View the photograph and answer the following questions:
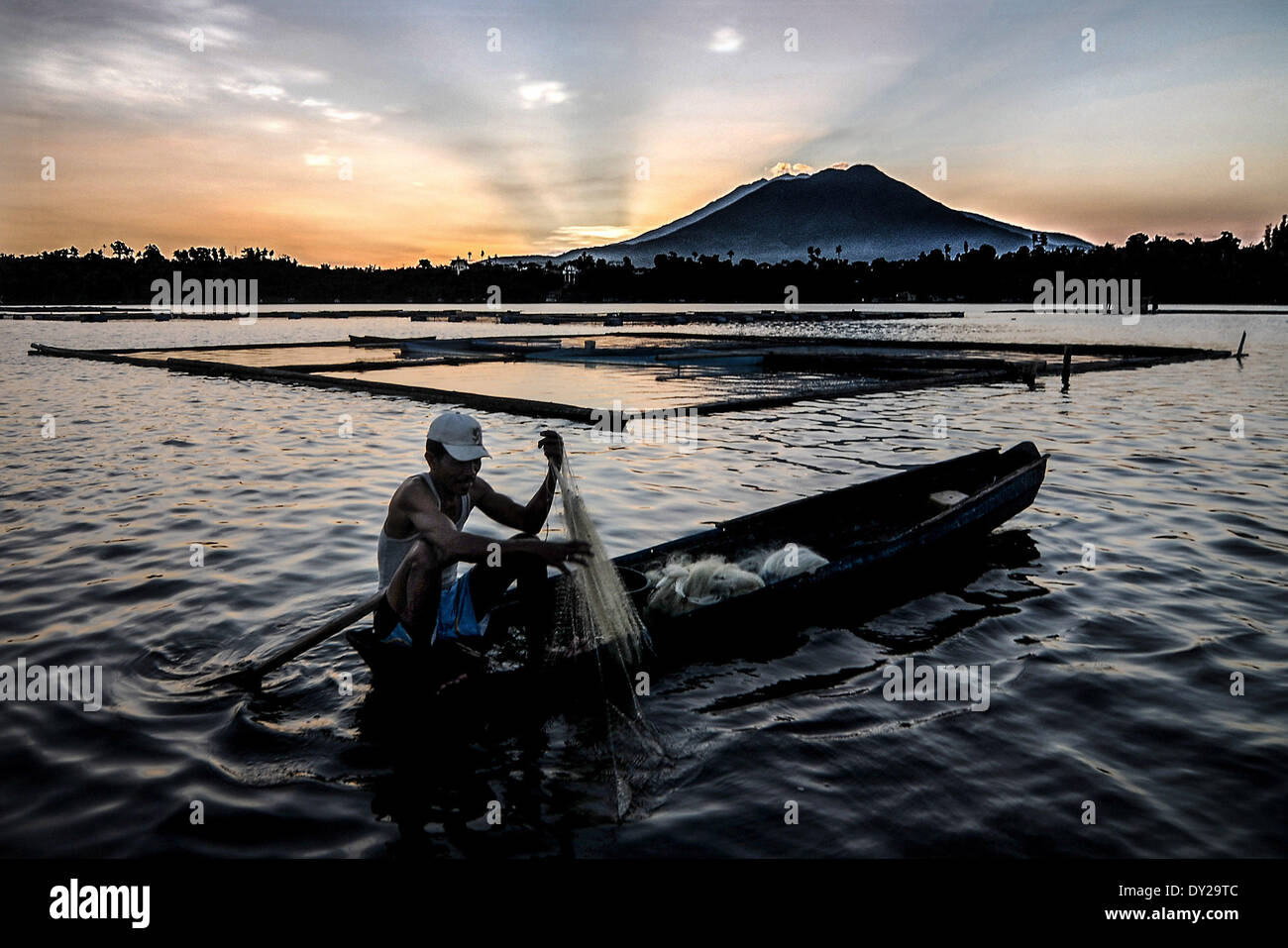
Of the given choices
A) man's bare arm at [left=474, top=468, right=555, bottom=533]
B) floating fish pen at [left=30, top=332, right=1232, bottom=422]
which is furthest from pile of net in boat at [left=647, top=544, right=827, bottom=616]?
floating fish pen at [left=30, top=332, right=1232, bottom=422]

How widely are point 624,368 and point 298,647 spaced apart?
25.7 meters

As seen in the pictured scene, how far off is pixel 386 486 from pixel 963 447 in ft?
32.7

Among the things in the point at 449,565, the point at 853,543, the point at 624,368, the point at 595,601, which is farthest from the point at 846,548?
the point at 624,368

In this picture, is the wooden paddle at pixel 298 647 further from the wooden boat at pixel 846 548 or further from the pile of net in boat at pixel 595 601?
the pile of net in boat at pixel 595 601

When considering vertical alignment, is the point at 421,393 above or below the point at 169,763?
above

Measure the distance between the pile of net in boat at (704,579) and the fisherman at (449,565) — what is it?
1208 mm

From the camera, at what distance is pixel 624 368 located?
3045cm

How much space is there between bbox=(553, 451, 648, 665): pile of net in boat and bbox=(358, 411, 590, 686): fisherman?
18 centimetres

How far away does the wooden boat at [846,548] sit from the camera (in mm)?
5812

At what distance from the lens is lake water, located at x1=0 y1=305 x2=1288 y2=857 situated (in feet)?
13.6
